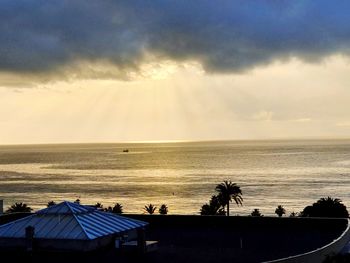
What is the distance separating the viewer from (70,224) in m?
30.4

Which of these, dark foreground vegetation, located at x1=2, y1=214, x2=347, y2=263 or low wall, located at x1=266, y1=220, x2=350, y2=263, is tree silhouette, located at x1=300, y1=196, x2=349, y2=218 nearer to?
dark foreground vegetation, located at x1=2, y1=214, x2=347, y2=263

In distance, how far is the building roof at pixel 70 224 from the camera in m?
29.9

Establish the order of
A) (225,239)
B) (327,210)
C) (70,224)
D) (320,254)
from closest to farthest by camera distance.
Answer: (320,254) → (70,224) → (225,239) → (327,210)

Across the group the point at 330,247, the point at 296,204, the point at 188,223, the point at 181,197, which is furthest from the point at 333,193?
the point at 330,247

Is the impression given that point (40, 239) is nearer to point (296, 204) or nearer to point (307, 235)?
point (307, 235)

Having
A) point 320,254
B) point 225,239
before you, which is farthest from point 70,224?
point 320,254

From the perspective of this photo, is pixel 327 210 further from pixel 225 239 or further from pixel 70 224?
pixel 70 224

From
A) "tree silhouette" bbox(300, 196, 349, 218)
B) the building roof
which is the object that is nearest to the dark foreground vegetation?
the building roof

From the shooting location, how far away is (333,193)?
6481 inches

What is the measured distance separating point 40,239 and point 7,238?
7.84 feet

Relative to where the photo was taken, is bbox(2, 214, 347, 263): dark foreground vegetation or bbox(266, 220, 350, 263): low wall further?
bbox(2, 214, 347, 263): dark foreground vegetation

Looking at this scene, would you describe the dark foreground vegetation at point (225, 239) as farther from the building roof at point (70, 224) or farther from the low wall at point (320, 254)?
the low wall at point (320, 254)

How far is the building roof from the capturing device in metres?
29.9

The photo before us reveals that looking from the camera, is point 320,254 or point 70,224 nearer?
point 320,254
